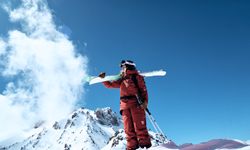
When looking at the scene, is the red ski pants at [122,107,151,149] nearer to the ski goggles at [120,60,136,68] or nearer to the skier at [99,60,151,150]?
the skier at [99,60,151,150]

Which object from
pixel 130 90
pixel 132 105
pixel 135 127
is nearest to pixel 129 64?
pixel 130 90

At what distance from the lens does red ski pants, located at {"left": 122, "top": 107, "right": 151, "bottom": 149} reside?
923 cm

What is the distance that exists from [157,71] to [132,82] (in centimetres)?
108

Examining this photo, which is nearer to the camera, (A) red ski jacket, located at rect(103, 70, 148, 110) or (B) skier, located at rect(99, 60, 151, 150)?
(B) skier, located at rect(99, 60, 151, 150)

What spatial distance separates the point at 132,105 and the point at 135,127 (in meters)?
0.71

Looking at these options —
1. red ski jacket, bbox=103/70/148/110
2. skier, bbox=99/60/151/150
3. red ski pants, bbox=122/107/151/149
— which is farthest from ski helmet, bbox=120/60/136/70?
red ski pants, bbox=122/107/151/149

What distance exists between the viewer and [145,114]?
9.81 m

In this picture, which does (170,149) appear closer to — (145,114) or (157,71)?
(145,114)

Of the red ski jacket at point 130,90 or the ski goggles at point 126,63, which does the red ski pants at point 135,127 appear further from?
the ski goggles at point 126,63

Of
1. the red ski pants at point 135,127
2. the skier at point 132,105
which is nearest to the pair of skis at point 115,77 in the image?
the skier at point 132,105

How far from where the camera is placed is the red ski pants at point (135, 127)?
30.3 feet

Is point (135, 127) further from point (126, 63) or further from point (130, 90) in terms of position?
point (126, 63)

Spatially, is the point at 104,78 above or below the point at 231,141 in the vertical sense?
above

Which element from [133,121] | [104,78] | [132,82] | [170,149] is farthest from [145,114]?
[170,149]
